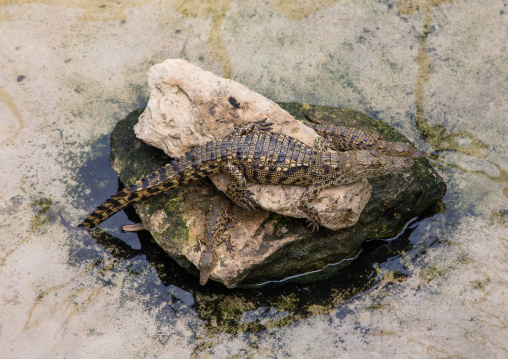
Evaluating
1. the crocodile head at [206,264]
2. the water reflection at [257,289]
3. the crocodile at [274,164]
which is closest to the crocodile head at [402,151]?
the crocodile at [274,164]

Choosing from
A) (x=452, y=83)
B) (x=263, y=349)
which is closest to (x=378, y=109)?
(x=452, y=83)

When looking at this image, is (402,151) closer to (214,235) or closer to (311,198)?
(311,198)

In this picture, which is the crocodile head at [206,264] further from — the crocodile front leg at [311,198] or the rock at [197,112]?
the crocodile front leg at [311,198]

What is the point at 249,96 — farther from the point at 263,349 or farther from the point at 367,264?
the point at 263,349

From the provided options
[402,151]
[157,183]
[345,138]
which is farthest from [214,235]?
[402,151]

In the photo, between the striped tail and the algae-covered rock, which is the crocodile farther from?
the algae-covered rock

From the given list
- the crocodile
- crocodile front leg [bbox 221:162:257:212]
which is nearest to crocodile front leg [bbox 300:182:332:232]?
the crocodile
